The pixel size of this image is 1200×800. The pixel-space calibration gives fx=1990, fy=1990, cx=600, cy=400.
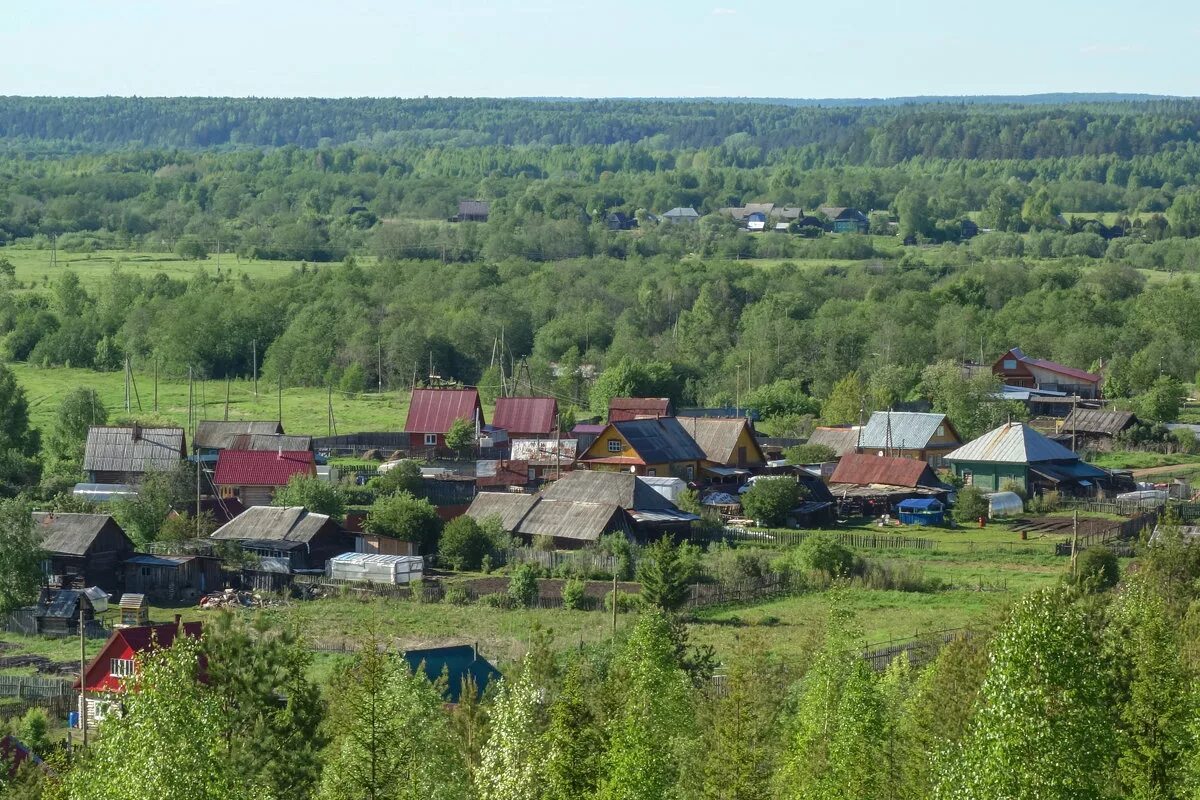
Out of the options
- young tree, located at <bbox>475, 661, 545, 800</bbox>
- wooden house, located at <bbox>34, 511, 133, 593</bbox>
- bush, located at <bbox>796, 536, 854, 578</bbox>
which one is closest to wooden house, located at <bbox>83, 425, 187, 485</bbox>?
wooden house, located at <bbox>34, 511, 133, 593</bbox>

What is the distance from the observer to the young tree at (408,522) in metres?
39.2

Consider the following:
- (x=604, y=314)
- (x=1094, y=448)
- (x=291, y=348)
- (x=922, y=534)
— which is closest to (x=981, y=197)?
(x=604, y=314)

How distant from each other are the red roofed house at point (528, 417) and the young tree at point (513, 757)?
3348 centimetres

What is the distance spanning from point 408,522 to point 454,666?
12393 mm

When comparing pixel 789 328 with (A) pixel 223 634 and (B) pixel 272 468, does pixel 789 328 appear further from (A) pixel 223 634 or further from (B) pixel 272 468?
(A) pixel 223 634

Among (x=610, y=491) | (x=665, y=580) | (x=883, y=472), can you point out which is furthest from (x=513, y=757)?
(x=883, y=472)

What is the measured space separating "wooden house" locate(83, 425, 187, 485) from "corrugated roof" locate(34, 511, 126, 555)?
342 inches

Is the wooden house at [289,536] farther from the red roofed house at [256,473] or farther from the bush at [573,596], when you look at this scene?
the bush at [573,596]

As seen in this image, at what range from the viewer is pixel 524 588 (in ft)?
114

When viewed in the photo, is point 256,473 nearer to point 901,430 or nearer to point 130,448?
point 130,448

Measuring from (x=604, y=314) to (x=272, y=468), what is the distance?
34835 mm

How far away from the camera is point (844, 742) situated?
2052cm

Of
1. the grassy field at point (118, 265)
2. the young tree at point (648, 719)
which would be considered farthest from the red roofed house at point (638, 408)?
the grassy field at point (118, 265)

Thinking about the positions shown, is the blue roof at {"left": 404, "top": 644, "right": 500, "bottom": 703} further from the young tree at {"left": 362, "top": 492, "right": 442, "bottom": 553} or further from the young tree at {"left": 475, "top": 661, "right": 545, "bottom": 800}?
the young tree at {"left": 362, "top": 492, "right": 442, "bottom": 553}
